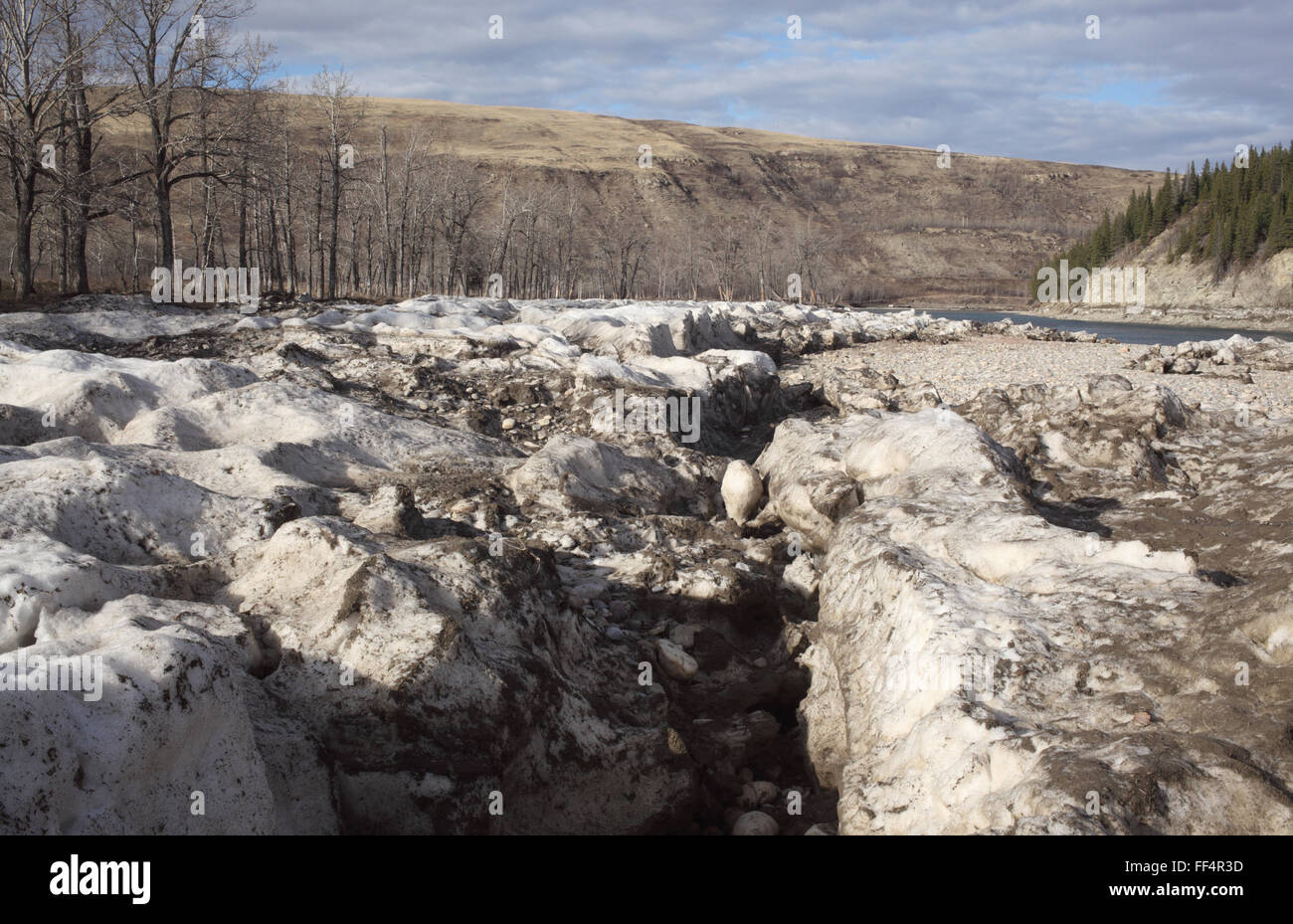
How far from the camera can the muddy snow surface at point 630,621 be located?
10.8ft

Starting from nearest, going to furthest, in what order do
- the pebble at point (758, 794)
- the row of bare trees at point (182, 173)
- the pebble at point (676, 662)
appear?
the pebble at point (758, 794), the pebble at point (676, 662), the row of bare trees at point (182, 173)

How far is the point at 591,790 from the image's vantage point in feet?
15.5

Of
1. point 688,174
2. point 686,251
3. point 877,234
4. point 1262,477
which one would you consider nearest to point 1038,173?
point 877,234

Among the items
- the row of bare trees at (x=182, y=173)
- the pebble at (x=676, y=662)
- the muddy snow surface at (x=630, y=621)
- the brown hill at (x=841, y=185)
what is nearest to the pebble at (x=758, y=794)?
the muddy snow surface at (x=630, y=621)

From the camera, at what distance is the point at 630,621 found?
660 cm

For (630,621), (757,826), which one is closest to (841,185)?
(630,621)

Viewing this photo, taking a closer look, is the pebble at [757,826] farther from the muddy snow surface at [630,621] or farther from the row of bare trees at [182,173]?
the row of bare trees at [182,173]

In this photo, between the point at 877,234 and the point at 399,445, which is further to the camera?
the point at 877,234

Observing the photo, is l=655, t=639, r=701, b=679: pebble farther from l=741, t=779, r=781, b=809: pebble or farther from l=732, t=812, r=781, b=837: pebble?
l=732, t=812, r=781, b=837: pebble

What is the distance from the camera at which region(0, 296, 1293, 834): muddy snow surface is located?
3.30 m

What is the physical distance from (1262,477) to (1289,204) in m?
75.7

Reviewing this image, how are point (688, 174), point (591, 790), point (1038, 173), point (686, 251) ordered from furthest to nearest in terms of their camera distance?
point (1038, 173), point (688, 174), point (686, 251), point (591, 790)

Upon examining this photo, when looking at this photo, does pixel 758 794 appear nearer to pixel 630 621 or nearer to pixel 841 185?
pixel 630 621

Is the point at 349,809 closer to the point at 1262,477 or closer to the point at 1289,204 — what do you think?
the point at 1262,477
